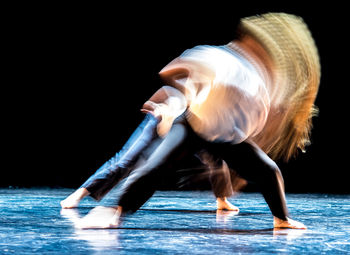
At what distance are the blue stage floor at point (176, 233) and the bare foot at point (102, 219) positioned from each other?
6 cm

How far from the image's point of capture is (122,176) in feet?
10.7

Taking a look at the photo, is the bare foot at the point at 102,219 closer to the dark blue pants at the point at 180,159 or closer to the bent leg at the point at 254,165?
the dark blue pants at the point at 180,159

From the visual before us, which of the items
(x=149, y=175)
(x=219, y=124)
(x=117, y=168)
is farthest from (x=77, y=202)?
(x=219, y=124)

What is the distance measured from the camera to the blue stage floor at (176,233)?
5.53ft

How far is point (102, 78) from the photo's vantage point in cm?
536

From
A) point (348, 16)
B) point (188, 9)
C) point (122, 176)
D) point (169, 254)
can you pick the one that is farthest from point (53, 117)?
A: point (169, 254)

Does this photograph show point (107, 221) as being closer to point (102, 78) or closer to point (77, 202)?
point (77, 202)

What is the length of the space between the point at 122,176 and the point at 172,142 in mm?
1129

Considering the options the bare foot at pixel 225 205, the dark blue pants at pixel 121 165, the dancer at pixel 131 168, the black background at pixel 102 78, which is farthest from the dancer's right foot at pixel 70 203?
the black background at pixel 102 78

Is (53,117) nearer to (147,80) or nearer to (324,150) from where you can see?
(147,80)

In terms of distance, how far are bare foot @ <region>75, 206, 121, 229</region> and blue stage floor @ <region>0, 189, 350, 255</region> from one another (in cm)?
6

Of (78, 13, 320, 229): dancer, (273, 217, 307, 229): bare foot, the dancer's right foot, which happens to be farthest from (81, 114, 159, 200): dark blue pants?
(273, 217, 307, 229): bare foot

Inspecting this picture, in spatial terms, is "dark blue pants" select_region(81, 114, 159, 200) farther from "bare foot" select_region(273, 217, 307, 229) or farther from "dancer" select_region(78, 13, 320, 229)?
"bare foot" select_region(273, 217, 307, 229)

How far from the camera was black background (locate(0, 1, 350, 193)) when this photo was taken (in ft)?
16.5
